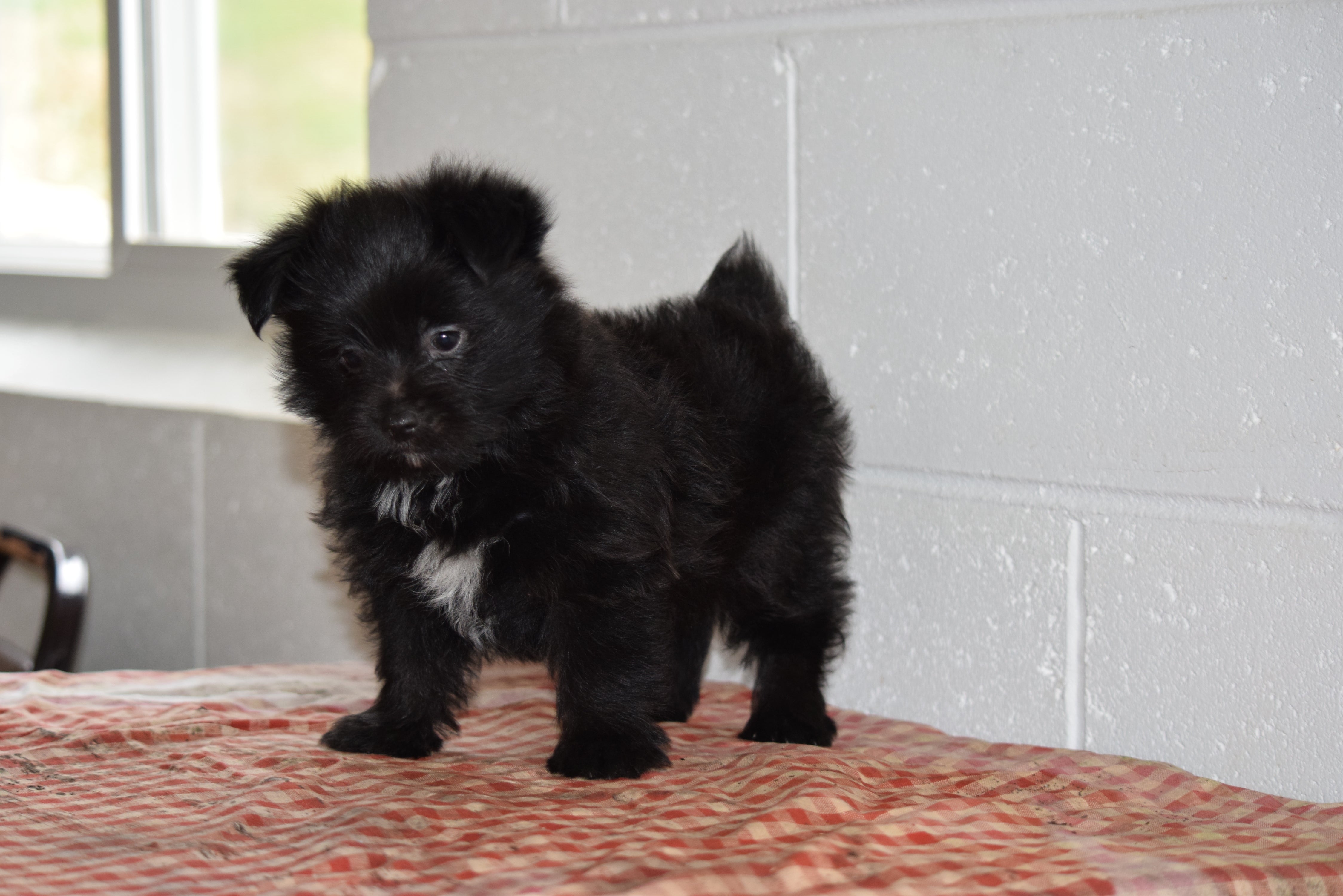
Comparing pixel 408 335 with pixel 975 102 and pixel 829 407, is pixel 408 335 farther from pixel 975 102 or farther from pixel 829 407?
pixel 975 102

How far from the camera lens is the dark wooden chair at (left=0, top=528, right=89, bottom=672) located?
146 inches

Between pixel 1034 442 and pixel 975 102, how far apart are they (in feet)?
2.33

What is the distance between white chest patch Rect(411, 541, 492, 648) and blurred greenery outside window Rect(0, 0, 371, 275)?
8.45ft

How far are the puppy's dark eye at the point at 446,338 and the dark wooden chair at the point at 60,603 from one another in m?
2.16

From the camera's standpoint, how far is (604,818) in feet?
6.75

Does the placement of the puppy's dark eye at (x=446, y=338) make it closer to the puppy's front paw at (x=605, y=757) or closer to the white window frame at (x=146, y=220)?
the puppy's front paw at (x=605, y=757)

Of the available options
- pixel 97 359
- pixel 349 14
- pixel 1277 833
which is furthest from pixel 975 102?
pixel 97 359

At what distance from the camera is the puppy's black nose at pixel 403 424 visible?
2064 millimetres

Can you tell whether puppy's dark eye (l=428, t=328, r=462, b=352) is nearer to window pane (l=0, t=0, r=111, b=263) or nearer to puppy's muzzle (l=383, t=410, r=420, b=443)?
puppy's muzzle (l=383, t=410, r=420, b=443)

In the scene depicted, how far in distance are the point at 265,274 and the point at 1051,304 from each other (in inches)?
59.6

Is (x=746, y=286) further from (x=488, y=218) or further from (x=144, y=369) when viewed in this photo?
(x=144, y=369)

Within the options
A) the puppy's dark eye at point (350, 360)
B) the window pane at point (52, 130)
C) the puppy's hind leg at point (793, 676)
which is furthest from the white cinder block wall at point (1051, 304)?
the window pane at point (52, 130)

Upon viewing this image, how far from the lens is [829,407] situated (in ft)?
8.94

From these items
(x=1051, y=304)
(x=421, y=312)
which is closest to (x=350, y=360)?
(x=421, y=312)
